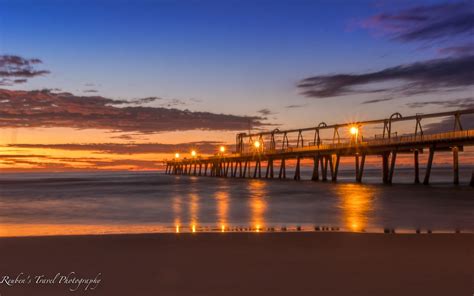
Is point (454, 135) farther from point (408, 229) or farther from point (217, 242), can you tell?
point (217, 242)

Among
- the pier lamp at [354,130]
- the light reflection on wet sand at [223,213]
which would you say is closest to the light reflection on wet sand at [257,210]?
the light reflection on wet sand at [223,213]

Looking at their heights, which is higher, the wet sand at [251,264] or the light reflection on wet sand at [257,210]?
the wet sand at [251,264]

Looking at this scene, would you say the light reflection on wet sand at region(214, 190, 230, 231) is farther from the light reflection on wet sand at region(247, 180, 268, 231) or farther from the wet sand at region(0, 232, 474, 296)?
the wet sand at region(0, 232, 474, 296)

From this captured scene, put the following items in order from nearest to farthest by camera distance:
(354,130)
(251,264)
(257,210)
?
1. (251,264)
2. (257,210)
3. (354,130)

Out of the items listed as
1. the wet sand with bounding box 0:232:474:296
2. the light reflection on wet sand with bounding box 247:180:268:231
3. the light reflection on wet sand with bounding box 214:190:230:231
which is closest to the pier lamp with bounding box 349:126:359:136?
the light reflection on wet sand with bounding box 247:180:268:231

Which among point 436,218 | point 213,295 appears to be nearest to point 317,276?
point 213,295

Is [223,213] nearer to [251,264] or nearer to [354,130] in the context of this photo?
[251,264]

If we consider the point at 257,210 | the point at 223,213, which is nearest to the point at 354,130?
the point at 257,210

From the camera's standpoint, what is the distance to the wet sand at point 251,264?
20.5ft

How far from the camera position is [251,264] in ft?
25.6

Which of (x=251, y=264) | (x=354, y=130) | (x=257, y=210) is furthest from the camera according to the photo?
(x=354, y=130)

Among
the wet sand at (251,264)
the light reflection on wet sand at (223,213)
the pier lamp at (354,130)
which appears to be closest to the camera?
the wet sand at (251,264)

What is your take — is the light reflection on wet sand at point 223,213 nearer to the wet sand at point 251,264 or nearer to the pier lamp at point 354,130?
the wet sand at point 251,264

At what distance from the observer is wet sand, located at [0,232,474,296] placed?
6.23 meters
